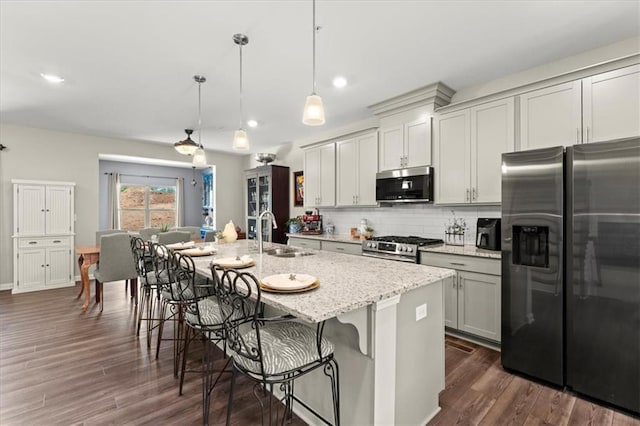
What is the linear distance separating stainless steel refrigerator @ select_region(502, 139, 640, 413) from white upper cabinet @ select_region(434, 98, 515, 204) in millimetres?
589

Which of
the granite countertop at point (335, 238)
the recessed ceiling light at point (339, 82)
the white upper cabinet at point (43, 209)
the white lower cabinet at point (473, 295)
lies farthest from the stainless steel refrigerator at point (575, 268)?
the white upper cabinet at point (43, 209)

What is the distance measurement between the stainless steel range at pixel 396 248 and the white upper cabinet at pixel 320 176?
125cm

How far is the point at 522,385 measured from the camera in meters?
2.28

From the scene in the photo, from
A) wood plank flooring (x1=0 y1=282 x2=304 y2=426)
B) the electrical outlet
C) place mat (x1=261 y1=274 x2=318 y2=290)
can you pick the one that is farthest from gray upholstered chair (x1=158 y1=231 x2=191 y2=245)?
the electrical outlet

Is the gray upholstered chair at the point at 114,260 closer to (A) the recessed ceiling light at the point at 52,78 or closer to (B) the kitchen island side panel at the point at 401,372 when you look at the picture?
(A) the recessed ceiling light at the point at 52,78

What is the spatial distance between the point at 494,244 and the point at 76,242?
21.8ft

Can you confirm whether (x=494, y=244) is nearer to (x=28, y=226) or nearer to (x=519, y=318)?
(x=519, y=318)

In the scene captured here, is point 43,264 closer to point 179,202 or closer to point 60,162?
point 60,162

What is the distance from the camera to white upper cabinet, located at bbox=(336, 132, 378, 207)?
166 inches

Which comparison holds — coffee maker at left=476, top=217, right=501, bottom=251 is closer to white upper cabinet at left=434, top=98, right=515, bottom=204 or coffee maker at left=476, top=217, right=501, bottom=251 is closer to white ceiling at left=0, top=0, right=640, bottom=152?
white upper cabinet at left=434, top=98, right=515, bottom=204

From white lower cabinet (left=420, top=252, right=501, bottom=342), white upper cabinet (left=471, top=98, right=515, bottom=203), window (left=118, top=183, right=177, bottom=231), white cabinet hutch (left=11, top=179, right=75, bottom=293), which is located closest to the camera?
white lower cabinet (left=420, top=252, right=501, bottom=342)

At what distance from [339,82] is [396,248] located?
76.1 inches

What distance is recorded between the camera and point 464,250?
10.2ft

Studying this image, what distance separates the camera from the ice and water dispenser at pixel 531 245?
7.47 feet
